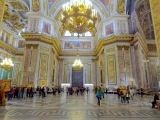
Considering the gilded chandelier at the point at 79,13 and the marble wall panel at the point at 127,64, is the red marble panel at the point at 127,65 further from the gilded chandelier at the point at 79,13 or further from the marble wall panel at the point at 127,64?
the gilded chandelier at the point at 79,13

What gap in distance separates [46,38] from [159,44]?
11.8 metres

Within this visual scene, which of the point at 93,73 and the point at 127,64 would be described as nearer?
the point at 127,64

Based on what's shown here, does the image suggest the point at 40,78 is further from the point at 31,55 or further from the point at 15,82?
the point at 15,82

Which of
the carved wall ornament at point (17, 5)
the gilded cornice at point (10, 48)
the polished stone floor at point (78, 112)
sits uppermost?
the carved wall ornament at point (17, 5)

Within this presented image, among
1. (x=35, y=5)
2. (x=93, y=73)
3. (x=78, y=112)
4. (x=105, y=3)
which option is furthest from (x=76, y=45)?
(x=78, y=112)

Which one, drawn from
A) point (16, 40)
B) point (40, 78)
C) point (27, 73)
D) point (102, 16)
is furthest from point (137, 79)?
point (16, 40)

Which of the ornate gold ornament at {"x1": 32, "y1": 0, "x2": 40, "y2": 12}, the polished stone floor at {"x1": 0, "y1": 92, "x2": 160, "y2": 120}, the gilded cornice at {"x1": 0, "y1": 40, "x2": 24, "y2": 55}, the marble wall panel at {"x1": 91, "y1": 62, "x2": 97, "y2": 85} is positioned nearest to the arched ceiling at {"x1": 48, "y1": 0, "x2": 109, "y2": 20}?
the ornate gold ornament at {"x1": 32, "y1": 0, "x2": 40, "y2": 12}

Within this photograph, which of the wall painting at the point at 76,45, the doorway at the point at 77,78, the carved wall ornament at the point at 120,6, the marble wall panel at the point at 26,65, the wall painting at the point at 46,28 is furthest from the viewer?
the wall painting at the point at 76,45

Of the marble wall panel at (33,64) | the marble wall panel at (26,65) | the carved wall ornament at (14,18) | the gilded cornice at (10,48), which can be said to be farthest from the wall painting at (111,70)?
the gilded cornice at (10,48)

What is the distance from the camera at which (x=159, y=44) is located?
3.87 meters

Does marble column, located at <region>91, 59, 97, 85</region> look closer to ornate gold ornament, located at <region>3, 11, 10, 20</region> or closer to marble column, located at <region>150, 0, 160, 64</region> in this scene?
ornate gold ornament, located at <region>3, 11, 10, 20</region>

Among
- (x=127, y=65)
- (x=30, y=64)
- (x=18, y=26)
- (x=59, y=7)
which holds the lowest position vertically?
(x=127, y=65)

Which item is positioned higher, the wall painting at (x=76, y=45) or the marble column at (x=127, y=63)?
the wall painting at (x=76, y=45)

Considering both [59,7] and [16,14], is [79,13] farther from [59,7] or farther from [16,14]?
[16,14]
